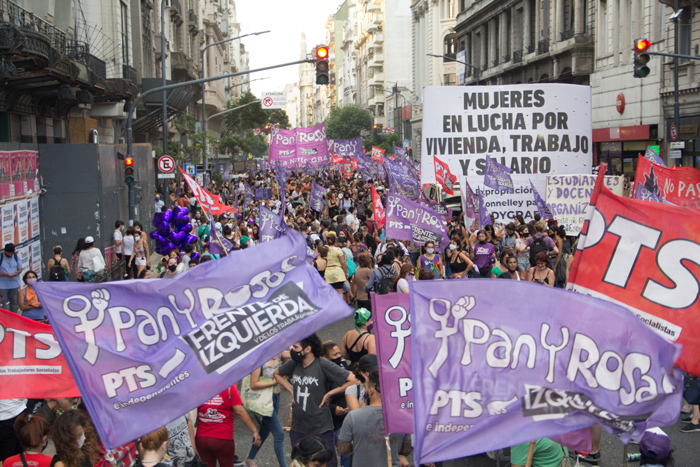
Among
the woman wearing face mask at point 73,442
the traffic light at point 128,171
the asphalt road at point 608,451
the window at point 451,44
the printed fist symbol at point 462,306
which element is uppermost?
the window at point 451,44

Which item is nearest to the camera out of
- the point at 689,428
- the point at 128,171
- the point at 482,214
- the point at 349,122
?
the point at 689,428

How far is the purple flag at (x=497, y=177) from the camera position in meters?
16.9

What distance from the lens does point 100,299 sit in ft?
16.0

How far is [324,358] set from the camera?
625cm

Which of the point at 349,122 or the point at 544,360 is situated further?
the point at 349,122

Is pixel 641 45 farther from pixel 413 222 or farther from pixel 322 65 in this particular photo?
pixel 413 222

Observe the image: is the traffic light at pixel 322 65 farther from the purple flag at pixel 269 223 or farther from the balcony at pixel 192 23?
the balcony at pixel 192 23

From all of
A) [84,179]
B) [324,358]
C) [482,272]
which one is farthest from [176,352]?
Result: [84,179]

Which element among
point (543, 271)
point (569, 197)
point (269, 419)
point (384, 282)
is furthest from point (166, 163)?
point (269, 419)

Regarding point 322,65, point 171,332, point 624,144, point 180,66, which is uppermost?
point 180,66

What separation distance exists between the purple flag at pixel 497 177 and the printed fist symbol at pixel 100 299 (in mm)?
12843

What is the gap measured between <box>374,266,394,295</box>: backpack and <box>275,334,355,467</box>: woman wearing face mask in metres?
4.27

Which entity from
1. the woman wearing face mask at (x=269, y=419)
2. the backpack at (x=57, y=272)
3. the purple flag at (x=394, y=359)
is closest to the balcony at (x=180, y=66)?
the backpack at (x=57, y=272)

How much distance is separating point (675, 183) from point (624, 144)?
21249mm
